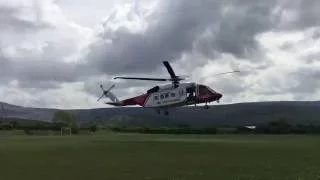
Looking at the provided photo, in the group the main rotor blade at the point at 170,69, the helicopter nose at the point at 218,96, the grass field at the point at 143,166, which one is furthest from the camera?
the main rotor blade at the point at 170,69

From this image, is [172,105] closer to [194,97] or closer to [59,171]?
[194,97]

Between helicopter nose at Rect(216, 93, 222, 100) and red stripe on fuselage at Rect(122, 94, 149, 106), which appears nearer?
helicopter nose at Rect(216, 93, 222, 100)

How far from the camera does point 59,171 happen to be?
2010 inches

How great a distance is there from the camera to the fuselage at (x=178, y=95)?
122625mm

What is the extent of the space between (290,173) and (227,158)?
2026 cm

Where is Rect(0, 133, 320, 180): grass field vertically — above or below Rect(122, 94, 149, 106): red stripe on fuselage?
below

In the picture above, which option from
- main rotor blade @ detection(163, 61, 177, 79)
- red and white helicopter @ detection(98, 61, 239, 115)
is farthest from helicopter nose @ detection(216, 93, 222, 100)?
main rotor blade @ detection(163, 61, 177, 79)

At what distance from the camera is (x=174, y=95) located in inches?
4914

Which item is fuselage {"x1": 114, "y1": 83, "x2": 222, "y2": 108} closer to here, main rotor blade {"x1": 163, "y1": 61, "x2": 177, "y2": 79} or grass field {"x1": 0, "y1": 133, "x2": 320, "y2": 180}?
main rotor blade {"x1": 163, "y1": 61, "x2": 177, "y2": 79}

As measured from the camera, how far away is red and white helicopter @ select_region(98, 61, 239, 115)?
12269 cm

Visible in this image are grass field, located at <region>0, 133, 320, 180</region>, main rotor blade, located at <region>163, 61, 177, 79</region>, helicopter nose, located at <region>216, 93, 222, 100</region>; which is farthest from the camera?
main rotor blade, located at <region>163, 61, 177, 79</region>

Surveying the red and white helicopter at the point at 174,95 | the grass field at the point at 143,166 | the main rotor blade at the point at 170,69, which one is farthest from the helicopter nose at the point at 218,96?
the grass field at the point at 143,166

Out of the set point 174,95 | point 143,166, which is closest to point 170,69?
point 174,95

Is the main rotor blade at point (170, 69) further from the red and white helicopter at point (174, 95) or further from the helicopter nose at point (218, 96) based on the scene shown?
the helicopter nose at point (218, 96)
